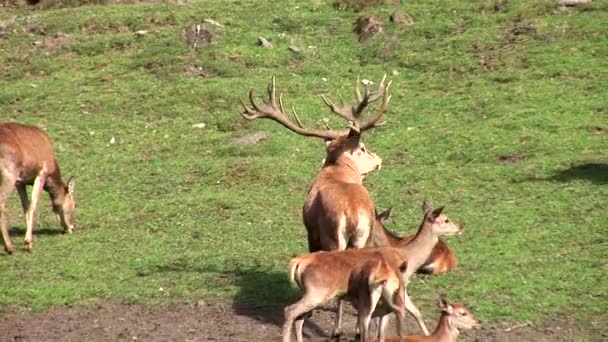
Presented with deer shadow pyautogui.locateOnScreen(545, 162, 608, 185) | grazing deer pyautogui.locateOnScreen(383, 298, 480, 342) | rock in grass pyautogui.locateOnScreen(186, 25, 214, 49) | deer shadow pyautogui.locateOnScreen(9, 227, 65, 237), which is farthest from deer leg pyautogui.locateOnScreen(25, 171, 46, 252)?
rock in grass pyautogui.locateOnScreen(186, 25, 214, 49)

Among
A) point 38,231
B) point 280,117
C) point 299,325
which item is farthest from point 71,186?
point 299,325

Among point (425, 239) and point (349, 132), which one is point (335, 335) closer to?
point (425, 239)

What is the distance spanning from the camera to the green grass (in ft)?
37.5

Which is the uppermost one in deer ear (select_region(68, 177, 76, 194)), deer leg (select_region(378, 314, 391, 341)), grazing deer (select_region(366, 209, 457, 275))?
deer leg (select_region(378, 314, 391, 341))

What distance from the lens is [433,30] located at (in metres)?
18.9

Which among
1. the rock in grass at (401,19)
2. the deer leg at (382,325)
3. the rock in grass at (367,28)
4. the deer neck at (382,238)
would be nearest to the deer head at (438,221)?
the deer neck at (382,238)

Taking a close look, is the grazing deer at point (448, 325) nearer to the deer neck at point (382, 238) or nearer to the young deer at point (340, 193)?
Answer: the young deer at point (340, 193)

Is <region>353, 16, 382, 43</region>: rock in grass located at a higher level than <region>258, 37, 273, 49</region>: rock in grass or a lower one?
higher

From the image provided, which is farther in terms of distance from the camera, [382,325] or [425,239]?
[425,239]

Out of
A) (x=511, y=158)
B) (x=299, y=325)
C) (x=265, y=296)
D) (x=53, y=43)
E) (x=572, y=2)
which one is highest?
(x=299, y=325)

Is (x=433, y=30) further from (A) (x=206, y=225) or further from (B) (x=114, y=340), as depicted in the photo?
(B) (x=114, y=340)

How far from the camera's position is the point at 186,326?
10.4m

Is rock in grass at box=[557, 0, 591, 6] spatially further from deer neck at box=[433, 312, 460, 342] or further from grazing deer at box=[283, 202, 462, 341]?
deer neck at box=[433, 312, 460, 342]

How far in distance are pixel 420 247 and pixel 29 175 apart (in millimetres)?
4294
